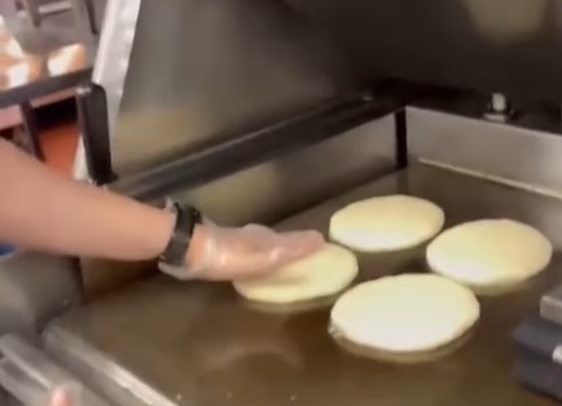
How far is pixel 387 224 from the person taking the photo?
1.40 meters

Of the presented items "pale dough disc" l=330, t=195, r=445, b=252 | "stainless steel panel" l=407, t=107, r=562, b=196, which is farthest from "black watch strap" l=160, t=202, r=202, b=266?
"stainless steel panel" l=407, t=107, r=562, b=196

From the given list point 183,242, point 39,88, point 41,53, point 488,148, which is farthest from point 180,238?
point 41,53

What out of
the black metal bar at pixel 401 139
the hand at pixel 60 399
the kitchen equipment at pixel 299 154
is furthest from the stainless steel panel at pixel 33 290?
the black metal bar at pixel 401 139

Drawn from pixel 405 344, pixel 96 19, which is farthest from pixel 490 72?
pixel 96 19

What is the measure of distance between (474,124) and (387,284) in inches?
14.4

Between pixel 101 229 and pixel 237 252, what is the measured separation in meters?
0.18

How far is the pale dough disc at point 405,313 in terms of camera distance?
1.13 meters

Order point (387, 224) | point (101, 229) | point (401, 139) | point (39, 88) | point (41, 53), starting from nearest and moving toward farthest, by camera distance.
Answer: point (101, 229), point (387, 224), point (401, 139), point (39, 88), point (41, 53)

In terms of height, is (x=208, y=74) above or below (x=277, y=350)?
above

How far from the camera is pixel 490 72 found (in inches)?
52.1

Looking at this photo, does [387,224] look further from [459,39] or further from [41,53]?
[41,53]

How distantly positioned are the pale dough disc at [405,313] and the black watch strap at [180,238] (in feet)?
0.68

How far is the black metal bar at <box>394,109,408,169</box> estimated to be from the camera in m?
1.58

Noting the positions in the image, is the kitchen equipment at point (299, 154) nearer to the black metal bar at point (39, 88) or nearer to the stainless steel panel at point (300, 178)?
the stainless steel panel at point (300, 178)
